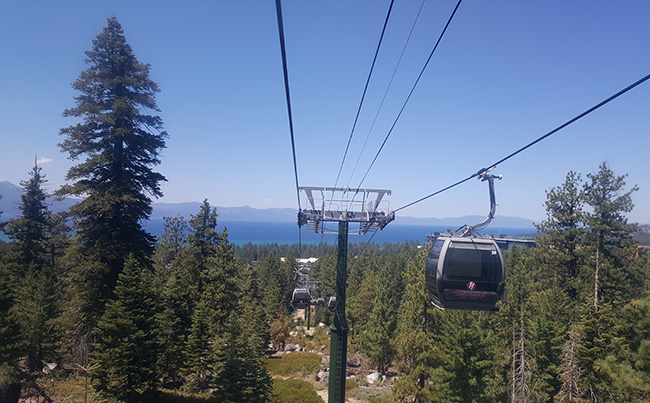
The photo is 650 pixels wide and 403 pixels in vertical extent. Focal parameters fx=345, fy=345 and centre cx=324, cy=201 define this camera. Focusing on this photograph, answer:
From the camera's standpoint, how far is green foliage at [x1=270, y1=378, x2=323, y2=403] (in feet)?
72.2

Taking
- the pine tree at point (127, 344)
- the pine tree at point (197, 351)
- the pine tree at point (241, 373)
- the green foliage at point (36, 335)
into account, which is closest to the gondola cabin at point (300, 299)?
the pine tree at point (241, 373)

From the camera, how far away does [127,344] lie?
14.3 m

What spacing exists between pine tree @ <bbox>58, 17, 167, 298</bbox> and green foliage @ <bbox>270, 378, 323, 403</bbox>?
1287 cm

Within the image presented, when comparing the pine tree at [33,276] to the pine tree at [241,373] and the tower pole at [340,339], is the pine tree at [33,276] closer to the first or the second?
the pine tree at [241,373]

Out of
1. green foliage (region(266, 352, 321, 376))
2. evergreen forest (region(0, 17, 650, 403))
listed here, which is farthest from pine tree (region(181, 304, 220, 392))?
green foliage (region(266, 352, 321, 376))

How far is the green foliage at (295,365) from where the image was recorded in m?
31.4

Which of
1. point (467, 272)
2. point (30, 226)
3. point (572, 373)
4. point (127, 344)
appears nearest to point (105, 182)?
point (127, 344)

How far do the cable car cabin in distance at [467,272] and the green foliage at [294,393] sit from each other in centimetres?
1733

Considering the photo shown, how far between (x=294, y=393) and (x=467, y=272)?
65.8 feet

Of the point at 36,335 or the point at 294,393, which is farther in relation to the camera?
the point at 294,393

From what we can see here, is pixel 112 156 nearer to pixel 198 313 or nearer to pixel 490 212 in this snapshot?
pixel 198 313

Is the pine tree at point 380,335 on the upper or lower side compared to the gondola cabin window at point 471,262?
lower

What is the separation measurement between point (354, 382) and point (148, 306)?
62.1ft

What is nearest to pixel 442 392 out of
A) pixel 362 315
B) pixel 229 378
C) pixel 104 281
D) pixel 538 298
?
pixel 538 298
